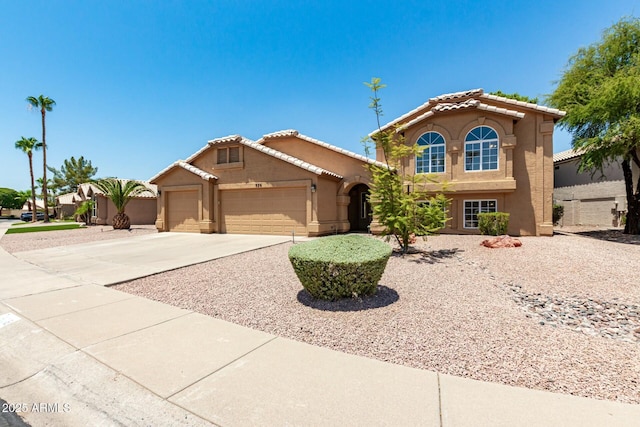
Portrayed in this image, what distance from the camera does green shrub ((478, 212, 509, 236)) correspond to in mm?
14016

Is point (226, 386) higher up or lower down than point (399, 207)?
lower down

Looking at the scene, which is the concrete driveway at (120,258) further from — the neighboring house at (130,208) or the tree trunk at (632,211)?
the tree trunk at (632,211)

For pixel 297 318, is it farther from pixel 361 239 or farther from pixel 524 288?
pixel 524 288

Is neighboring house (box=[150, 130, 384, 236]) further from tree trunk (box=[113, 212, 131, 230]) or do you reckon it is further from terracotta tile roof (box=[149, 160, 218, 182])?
tree trunk (box=[113, 212, 131, 230])

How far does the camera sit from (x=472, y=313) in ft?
16.7

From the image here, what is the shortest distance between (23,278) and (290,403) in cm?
909

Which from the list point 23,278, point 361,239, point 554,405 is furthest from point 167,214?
point 554,405

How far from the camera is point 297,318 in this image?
4.97m

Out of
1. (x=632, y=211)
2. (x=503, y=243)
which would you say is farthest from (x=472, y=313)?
(x=632, y=211)

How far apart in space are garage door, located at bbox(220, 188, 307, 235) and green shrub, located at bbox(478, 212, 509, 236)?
9.07 meters

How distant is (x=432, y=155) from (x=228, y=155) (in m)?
12.2

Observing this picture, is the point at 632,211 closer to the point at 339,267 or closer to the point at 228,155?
the point at 339,267

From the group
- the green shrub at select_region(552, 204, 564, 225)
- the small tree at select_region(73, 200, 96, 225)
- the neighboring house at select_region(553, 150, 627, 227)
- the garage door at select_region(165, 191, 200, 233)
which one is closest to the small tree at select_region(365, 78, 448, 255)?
the garage door at select_region(165, 191, 200, 233)

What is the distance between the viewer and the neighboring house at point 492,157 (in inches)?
571
